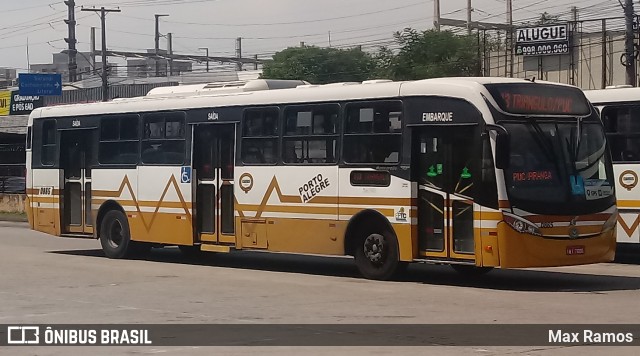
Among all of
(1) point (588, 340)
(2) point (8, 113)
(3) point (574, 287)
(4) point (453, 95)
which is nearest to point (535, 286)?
(3) point (574, 287)

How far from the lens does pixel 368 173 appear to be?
1819 centimetres

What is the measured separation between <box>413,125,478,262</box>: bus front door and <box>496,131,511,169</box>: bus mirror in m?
0.53

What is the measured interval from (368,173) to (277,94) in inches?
110

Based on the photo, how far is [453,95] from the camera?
17.1 m

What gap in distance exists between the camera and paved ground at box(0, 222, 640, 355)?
13.3 m

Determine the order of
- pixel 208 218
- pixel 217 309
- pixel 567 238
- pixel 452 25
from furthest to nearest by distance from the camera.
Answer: pixel 452 25
pixel 208 218
pixel 567 238
pixel 217 309

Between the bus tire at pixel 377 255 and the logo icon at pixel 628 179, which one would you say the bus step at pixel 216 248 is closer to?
the bus tire at pixel 377 255

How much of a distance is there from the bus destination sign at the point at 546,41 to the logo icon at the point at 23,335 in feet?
163

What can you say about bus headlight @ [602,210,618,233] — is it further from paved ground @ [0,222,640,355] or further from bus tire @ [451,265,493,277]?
bus tire @ [451,265,493,277]

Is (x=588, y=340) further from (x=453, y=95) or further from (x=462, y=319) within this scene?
(x=453, y=95)

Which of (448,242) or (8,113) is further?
(8,113)

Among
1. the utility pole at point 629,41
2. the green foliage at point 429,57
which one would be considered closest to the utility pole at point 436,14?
the green foliage at point 429,57

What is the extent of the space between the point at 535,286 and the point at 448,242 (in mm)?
1541

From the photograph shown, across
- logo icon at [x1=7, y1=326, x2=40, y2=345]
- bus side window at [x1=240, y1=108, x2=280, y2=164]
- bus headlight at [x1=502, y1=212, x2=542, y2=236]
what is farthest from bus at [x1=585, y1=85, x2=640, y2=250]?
logo icon at [x1=7, y1=326, x2=40, y2=345]
